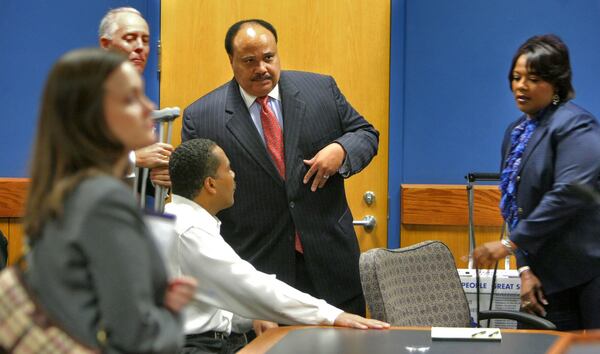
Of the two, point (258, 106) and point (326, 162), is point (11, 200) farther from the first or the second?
point (326, 162)

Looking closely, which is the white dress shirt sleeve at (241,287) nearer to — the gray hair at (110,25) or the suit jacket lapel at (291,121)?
the suit jacket lapel at (291,121)

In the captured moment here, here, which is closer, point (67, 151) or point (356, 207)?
point (67, 151)

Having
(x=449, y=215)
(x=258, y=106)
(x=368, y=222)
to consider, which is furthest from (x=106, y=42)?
(x=449, y=215)

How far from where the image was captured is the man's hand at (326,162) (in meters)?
3.39

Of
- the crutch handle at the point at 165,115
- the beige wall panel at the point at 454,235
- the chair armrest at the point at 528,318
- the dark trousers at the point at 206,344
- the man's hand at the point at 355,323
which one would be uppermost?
the crutch handle at the point at 165,115

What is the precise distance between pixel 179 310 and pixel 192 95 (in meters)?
3.50

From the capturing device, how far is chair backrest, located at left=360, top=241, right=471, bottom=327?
127 inches

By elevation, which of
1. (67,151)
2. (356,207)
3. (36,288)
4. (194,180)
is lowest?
(356,207)

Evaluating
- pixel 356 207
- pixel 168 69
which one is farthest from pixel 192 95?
pixel 356 207

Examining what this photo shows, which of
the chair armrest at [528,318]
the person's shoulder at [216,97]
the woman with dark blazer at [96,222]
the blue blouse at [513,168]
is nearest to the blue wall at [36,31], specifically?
the person's shoulder at [216,97]

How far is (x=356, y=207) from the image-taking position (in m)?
4.82

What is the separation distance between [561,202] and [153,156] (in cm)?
142

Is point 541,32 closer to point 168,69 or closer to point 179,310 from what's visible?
point 168,69

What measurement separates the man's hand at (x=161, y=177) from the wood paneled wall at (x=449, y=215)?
192cm
